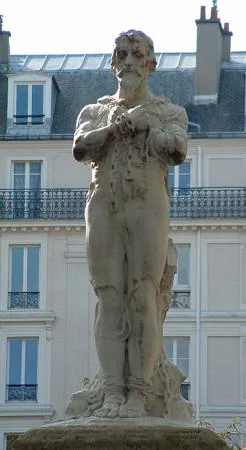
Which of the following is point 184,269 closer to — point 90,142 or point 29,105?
point 29,105

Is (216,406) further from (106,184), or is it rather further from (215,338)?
(106,184)

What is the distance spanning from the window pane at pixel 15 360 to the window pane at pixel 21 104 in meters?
7.55

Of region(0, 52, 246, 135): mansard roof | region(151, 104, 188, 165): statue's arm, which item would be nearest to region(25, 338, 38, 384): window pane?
region(0, 52, 246, 135): mansard roof

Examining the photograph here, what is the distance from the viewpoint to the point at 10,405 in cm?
5503

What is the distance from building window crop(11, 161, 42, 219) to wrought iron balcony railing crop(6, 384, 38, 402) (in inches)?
231

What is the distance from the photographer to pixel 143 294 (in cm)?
1246

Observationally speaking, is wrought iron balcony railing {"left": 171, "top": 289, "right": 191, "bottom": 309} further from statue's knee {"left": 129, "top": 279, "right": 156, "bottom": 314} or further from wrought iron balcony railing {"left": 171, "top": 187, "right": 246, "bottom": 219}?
statue's knee {"left": 129, "top": 279, "right": 156, "bottom": 314}

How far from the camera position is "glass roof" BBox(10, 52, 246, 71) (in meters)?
61.2

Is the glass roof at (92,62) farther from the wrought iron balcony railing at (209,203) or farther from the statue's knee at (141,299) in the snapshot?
the statue's knee at (141,299)

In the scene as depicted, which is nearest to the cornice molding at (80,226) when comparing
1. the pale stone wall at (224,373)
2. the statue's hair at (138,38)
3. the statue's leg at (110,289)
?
the pale stone wall at (224,373)

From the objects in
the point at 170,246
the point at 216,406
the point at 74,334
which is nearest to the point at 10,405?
the point at 74,334

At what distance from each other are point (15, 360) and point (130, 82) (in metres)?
43.1

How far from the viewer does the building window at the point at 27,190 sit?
57688mm

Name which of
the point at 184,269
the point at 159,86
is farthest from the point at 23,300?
the point at 159,86
